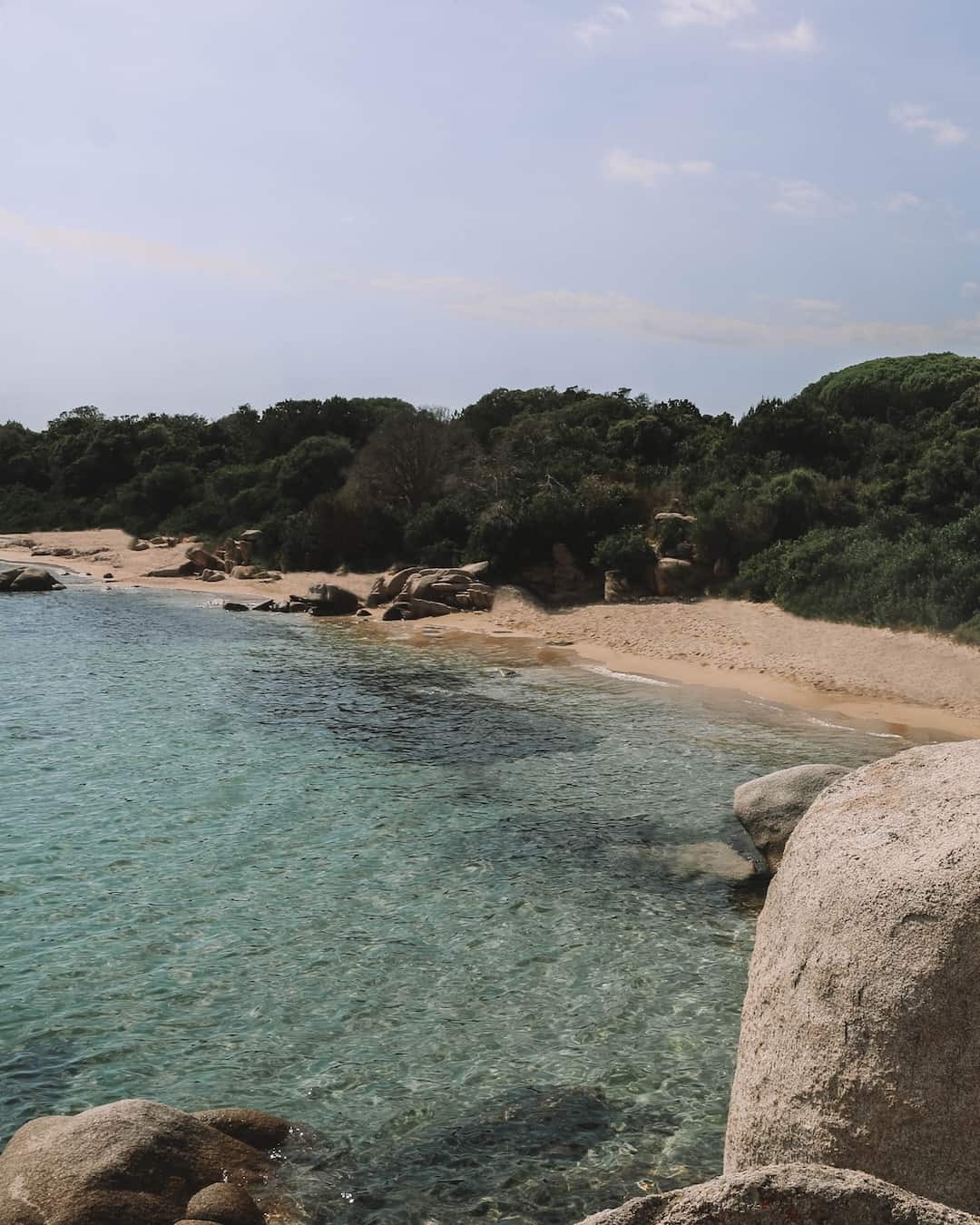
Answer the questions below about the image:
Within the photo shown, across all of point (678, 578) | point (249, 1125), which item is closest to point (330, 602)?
point (678, 578)

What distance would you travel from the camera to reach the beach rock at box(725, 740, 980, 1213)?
199 inches

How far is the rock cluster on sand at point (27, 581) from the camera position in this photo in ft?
148

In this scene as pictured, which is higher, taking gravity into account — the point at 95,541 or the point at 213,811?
the point at 95,541

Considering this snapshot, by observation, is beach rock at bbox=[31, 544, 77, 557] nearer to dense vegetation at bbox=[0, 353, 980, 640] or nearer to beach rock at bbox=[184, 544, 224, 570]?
dense vegetation at bbox=[0, 353, 980, 640]

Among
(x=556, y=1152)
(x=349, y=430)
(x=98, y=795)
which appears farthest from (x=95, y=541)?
(x=556, y=1152)

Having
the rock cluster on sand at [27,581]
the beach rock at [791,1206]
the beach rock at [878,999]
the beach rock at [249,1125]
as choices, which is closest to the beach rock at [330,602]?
the rock cluster on sand at [27,581]

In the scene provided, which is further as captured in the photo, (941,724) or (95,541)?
(95,541)

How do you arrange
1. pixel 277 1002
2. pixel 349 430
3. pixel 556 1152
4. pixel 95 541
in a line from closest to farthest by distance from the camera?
pixel 556 1152
pixel 277 1002
pixel 95 541
pixel 349 430

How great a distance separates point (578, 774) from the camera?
18.0 metres

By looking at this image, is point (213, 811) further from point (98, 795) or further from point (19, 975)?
point (19, 975)

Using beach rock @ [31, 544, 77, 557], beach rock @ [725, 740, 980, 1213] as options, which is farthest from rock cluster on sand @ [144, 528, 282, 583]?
beach rock @ [725, 740, 980, 1213]

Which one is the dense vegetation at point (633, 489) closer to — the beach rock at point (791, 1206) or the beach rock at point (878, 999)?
the beach rock at point (878, 999)

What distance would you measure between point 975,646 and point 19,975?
21182mm

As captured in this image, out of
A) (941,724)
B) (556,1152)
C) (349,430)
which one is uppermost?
(349,430)
